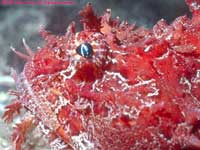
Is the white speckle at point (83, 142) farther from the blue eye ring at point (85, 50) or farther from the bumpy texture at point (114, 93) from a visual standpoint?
the blue eye ring at point (85, 50)

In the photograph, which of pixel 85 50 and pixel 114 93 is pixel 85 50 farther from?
pixel 114 93

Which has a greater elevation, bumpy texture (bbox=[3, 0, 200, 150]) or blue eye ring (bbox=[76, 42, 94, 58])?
blue eye ring (bbox=[76, 42, 94, 58])

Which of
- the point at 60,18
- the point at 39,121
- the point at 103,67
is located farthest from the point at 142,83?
the point at 60,18

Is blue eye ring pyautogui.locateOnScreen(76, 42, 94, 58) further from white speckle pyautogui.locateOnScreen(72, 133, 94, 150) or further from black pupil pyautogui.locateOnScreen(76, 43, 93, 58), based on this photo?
white speckle pyautogui.locateOnScreen(72, 133, 94, 150)

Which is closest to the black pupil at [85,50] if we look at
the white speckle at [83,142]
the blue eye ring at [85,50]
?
the blue eye ring at [85,50]

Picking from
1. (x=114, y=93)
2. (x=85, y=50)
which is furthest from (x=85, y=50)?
(x=114, y=93)

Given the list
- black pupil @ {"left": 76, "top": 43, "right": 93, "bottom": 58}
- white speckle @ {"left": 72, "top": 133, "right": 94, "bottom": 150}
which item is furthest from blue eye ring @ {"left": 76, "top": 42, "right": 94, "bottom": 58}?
white speckle @ {"left": 72, "top": 133, "right": 94, "bottom": 150}

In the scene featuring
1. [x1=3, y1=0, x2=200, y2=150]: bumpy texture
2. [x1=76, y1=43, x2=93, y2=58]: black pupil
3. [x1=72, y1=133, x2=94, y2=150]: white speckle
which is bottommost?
[x1=72, y1=133, x2=94, y2=150]: white speckle
